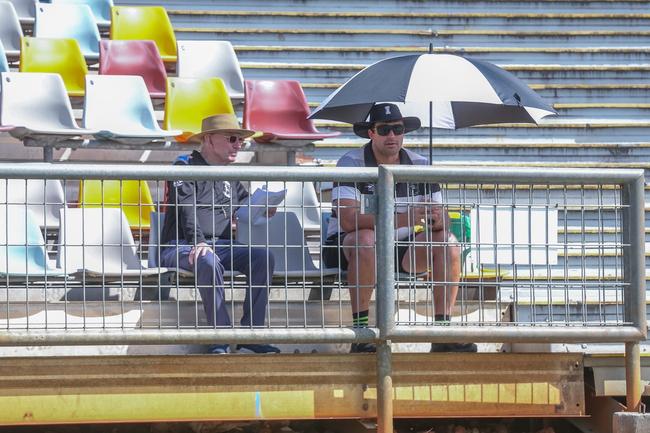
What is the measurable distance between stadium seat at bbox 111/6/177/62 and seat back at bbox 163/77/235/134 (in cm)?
162

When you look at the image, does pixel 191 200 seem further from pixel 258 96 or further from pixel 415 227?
pixel 258 96

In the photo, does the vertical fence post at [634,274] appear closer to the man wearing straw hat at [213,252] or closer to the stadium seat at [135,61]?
the man wearing straw hat at [213,252]

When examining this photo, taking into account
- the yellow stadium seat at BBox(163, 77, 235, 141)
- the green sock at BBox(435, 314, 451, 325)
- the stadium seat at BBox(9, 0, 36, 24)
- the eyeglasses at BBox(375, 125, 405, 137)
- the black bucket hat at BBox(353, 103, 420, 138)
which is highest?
the stadium seat at BBox(9, 0, 36, 24)

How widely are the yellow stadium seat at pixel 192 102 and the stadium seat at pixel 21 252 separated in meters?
3.13

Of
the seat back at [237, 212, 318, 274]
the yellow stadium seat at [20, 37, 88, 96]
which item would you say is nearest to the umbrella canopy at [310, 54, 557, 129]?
the seat back at [237, 212, 318, 274]

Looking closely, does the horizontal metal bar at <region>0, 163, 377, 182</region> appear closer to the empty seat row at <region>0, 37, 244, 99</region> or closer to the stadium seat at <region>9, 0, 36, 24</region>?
the empty seat row at <region>0, 37, 244, 99</region>

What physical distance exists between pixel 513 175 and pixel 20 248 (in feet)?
8.07

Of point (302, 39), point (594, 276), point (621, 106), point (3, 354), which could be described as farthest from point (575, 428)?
point (302, 39)

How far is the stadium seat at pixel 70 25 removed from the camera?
456 inches

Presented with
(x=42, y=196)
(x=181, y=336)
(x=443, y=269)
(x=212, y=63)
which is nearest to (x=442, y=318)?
(x=443, y=269)

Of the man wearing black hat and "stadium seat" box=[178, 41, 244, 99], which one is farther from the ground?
"stadium seat" box=[178, 41, 244, 99]

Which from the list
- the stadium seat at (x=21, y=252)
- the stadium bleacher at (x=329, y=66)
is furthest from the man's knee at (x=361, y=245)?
the stadium bleacher at (x=329, y=66)

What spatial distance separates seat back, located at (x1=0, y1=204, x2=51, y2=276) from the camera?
240 inches

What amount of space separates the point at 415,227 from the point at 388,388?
2.72 feet
